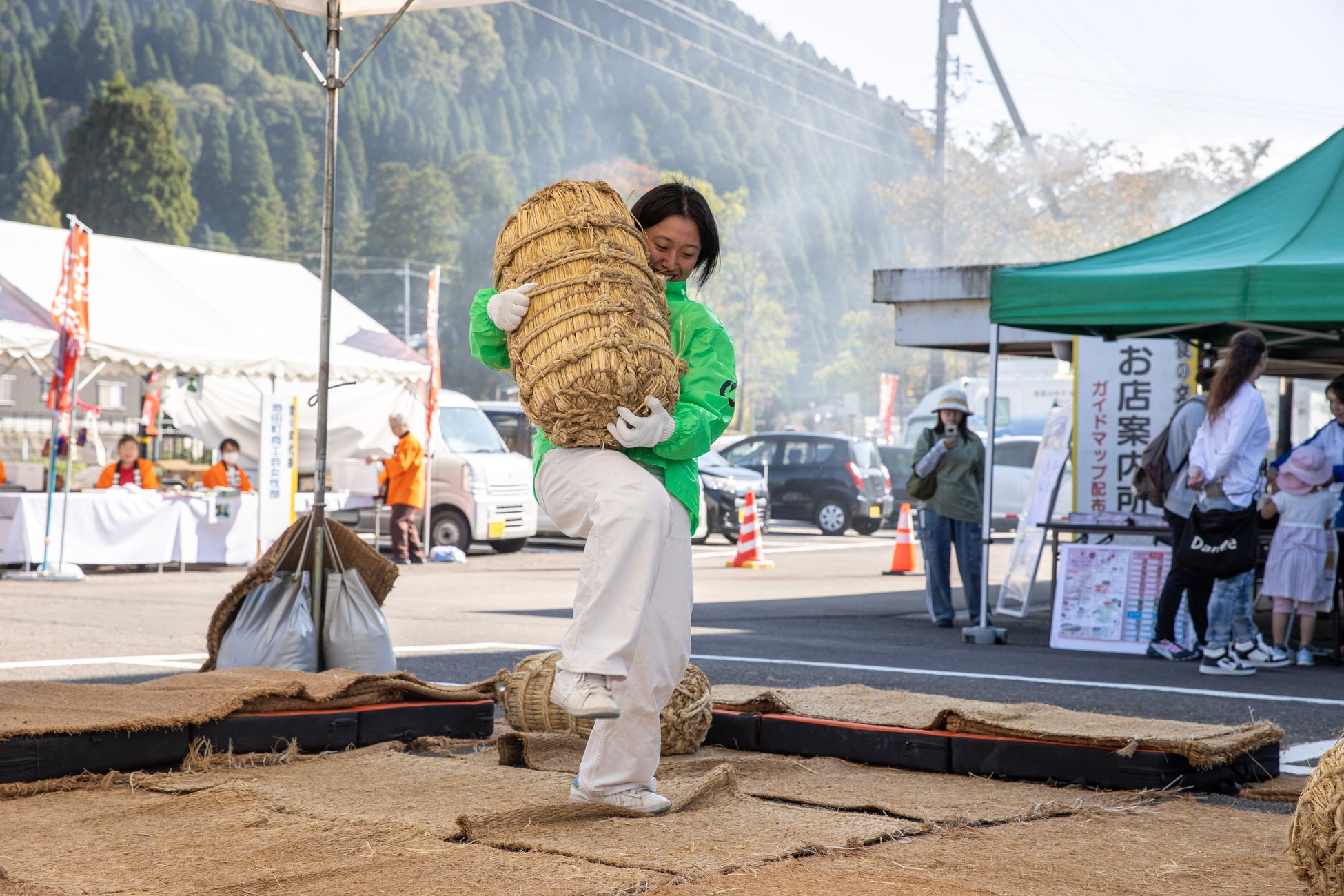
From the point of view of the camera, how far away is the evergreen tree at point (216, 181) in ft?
343

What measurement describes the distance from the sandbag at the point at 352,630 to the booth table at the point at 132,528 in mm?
8647

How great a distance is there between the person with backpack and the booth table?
10.2m

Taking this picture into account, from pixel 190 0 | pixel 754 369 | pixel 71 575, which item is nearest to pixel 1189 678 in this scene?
pixel 71 575

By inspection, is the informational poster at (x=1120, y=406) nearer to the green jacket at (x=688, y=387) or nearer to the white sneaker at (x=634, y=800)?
the green jacket at (x=688, y=387)

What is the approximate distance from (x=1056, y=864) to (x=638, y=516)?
134cm

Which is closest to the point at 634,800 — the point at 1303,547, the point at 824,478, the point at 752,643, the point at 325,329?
the point at 325,329

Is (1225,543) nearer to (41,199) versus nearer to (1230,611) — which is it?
(1230,611)

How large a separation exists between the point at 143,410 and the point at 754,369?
66.0 metres

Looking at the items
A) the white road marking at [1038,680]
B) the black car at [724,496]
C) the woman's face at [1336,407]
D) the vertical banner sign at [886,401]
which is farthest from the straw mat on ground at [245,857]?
the vertical banner sign at [886,401]

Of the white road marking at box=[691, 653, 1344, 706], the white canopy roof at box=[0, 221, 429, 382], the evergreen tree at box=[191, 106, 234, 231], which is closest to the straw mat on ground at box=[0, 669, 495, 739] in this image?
the white road marking at box=[691, 653, 1344, 706]

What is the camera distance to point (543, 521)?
63.3 ft

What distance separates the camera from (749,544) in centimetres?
1717

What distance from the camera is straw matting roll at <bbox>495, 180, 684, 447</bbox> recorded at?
357 centimetres

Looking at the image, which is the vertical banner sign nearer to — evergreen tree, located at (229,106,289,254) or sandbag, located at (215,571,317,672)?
sandbag, located at (215,571,317,672)
